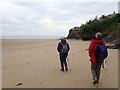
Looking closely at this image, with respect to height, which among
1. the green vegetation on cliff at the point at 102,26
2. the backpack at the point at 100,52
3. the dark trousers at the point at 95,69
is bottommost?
the dark trousers at the point at 95,69

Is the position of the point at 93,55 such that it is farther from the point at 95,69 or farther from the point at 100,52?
the point at 95,69

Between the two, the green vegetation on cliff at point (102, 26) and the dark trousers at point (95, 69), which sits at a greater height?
the green vegetation on cliff at point (102, 26)

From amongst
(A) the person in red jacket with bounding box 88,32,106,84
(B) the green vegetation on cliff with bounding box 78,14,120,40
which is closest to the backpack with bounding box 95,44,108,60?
(A) the person in red jacket with bounding box 88,32,106,84

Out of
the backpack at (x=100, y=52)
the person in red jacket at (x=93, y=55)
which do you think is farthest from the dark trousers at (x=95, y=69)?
the backpack at (x=100, y=52)

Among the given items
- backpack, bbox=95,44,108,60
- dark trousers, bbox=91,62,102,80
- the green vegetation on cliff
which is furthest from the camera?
the green vegetation on cliff

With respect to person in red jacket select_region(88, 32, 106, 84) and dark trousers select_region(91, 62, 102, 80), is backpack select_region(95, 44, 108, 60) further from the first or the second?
dark trousers select_region(91, 62, 102, 80)

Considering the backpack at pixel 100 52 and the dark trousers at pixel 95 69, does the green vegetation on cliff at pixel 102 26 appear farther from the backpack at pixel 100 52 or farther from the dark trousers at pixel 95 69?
the backpack at pixel 100 52

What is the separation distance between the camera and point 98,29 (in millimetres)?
35031

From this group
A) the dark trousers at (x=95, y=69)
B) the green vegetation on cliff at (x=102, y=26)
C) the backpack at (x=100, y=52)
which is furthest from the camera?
the green vegetation on cliff at (x=102, y=26)

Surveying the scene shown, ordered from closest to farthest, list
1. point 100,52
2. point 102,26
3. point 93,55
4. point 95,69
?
point 100,52
point 93,55
point 95,69
point 102,26

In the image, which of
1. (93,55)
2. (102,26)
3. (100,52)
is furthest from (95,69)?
(102,26)

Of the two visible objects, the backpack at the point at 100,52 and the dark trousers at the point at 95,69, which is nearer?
the backpack at the point at 100,52

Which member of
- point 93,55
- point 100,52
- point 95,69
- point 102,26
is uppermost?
point 102,26

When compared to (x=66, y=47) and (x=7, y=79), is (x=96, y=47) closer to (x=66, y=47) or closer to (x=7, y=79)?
A: (x=66, y=47)
